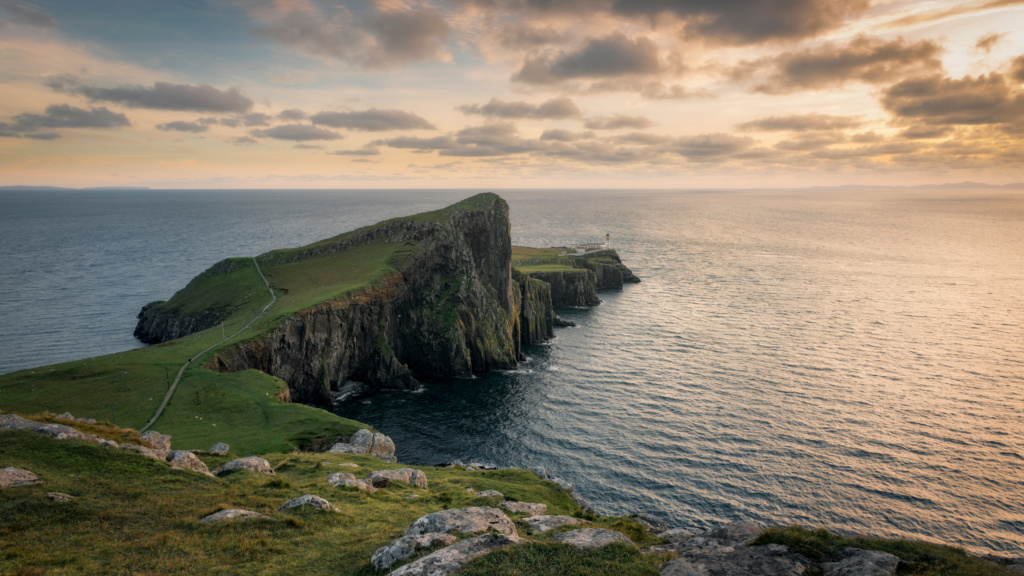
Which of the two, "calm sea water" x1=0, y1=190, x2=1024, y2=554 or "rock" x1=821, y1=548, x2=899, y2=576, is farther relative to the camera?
"calm sea water" x1=0, y1=190, x2=1024, y2=554

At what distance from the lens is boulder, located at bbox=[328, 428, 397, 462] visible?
4516cm

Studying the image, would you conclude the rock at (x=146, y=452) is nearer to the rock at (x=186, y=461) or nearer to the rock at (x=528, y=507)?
the rock at (x=186, y=461)

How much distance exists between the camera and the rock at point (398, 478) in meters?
31.9

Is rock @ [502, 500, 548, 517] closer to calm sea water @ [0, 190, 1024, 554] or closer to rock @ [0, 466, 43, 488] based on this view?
calm sea water @ [0, 190, 1024, 554]

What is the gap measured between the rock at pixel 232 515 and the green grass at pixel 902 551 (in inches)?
859

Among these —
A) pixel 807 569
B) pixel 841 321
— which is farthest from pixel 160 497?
pixel 841 321

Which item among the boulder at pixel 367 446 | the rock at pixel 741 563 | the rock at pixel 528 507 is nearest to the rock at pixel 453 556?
the rock at pixel 741 563

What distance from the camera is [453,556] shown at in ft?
52.4

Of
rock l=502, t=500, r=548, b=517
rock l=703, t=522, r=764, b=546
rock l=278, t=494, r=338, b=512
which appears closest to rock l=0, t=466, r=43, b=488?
rock l=278, t=494, r=338, b=512

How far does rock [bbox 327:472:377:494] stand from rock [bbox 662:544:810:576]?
1899cm

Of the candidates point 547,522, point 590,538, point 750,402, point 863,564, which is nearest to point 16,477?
point 547,522

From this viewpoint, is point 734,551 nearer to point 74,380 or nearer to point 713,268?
point 74,380

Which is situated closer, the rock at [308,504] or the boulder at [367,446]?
the rock at [308,504]

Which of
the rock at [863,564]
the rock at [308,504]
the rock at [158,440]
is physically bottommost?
the rock at [158,440]
